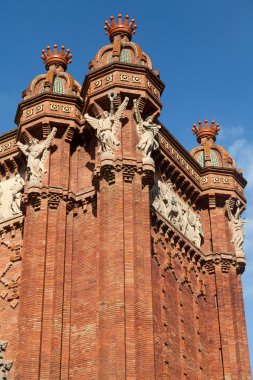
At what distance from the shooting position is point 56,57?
27.4 m

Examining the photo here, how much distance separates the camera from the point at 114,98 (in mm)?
23688

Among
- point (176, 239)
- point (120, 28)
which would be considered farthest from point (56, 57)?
point (176, 239)

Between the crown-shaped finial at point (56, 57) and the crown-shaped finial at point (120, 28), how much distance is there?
80.2 inches

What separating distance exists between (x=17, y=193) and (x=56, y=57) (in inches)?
190

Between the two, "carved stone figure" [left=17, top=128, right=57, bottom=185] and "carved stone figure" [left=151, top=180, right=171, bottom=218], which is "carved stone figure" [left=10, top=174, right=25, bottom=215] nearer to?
"carved stone figure" [left=17, top=128, right=57, bottom=185]

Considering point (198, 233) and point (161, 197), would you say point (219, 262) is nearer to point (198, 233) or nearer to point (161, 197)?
point (198, 233)

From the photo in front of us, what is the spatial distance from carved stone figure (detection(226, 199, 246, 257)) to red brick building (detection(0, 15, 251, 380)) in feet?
0.13

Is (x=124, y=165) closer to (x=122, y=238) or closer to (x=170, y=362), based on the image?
(x=122, y=238)

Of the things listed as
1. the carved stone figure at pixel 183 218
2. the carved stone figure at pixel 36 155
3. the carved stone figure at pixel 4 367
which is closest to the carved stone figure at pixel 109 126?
the carved stone figure at pixel 36 155

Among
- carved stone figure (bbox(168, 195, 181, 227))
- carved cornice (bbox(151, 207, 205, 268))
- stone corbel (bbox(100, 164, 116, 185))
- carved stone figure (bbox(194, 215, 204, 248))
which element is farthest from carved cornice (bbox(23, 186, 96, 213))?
carved stone figure (bbox(194, 215, 204, 248))

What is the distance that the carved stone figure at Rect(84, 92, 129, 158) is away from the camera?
75.5 feet

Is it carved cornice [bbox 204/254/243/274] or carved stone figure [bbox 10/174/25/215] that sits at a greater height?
carved stone figure [bbox 10/174/25/215]

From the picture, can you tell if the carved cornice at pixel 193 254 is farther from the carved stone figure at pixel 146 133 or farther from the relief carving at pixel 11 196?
the relief carving at pixel 11 196

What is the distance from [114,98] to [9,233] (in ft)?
17.2
